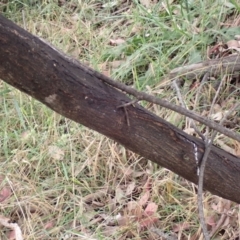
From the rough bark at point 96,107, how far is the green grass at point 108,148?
2.20ft

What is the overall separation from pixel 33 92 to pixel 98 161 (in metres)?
1.25

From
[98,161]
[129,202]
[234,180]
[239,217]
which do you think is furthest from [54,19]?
[234,180]

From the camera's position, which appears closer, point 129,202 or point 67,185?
point 129,202

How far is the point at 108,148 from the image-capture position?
229 cm

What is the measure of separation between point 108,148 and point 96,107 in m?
1.18

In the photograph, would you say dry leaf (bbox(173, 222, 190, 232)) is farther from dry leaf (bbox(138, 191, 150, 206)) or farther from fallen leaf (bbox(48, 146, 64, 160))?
Result: fallen leaf (bbox(48, 146, 64, 160))

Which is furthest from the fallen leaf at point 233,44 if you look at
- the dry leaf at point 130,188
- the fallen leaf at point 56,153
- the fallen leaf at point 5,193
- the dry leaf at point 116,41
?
the fallen leaf at point 5,193

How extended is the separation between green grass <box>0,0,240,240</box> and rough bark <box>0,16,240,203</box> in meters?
0.67

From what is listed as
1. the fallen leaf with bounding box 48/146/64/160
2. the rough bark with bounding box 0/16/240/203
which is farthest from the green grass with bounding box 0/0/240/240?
the rough bark with bounding box 0/16/240/203

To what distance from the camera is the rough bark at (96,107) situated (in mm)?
1004

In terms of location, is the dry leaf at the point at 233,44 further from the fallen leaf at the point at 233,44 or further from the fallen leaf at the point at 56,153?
the fallen leaf at the point at 56,153

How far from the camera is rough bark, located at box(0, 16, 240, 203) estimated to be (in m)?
1.00

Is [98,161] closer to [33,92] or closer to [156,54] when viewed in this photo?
[156,54]

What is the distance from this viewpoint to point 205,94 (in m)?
2.34
